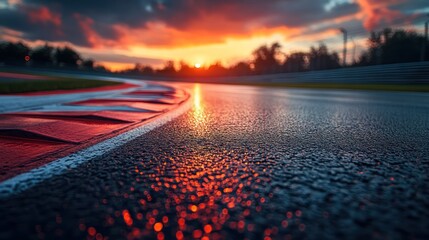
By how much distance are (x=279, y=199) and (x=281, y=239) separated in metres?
0.32

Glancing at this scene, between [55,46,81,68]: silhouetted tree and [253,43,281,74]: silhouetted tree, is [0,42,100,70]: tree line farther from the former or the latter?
[253,43,281,74]: silhouetted tree

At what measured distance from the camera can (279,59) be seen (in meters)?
90.7

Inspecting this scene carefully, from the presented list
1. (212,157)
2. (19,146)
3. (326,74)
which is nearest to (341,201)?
(212,157)

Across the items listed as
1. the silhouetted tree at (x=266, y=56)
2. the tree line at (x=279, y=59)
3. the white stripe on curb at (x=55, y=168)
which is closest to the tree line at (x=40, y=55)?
the tree line at (x=279, y=59)

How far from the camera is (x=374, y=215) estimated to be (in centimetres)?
107

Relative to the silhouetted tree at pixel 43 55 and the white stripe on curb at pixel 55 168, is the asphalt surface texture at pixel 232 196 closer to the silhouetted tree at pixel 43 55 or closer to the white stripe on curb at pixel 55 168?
the white stripe on curb at pixel 55 168

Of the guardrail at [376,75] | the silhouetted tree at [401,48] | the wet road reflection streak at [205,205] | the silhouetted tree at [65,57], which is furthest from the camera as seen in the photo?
the silhouetted tree at [65,57]

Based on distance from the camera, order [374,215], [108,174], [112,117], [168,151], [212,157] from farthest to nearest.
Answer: [112,117], [168,151], [212,157], [108,174], [374,215]

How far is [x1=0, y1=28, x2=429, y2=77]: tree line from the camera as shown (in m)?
44.6

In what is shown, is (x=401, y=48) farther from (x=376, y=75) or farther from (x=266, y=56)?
(x=266, y=56)

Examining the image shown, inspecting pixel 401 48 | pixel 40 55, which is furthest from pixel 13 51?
pixel 401 48

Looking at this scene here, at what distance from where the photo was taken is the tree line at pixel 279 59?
44.6m

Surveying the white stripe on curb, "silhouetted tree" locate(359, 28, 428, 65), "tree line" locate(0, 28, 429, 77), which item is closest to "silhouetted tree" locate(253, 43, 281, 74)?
"tree line" locate(0, 28, 429, 77)

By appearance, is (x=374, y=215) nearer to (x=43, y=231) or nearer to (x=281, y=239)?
(x=281, y=239)
